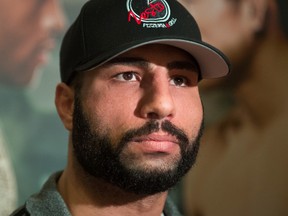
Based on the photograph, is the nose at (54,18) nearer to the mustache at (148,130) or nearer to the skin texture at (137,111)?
the skin texture at (137,111)

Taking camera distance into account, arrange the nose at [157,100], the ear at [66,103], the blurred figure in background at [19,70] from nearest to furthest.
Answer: the nose at [157,100] < the ear at [66,103] < the blurred figure in background at [19,70]

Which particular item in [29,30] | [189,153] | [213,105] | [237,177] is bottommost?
[237,177]

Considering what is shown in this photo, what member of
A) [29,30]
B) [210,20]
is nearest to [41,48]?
[29,30]

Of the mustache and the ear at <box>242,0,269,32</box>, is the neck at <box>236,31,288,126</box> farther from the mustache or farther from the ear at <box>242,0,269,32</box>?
the mustache

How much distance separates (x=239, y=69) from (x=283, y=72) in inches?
4.3

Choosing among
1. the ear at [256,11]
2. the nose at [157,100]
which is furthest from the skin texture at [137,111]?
the ear at [256,11]

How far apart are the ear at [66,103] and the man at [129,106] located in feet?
0.04

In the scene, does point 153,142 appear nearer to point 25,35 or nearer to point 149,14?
point 149,14

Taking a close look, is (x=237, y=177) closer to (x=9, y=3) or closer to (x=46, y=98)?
(x=46, y=98)

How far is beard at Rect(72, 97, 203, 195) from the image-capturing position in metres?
0.67

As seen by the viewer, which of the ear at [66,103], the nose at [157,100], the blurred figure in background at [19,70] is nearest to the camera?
the nose at [157,100]

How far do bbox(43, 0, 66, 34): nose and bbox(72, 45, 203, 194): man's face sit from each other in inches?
16.4

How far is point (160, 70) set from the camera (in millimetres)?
686

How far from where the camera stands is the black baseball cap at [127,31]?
67 centimetres
